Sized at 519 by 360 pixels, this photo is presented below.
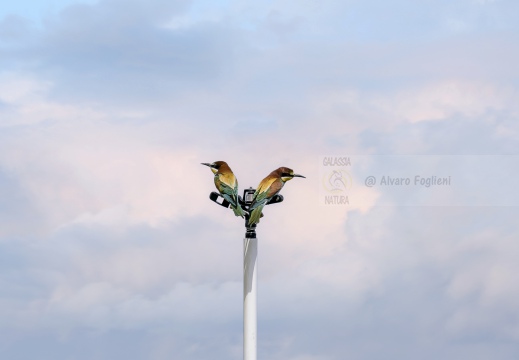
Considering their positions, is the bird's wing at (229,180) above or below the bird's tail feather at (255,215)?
above

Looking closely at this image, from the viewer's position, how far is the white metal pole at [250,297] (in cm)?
2095

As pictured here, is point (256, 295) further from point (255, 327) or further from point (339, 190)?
point (339, 190)

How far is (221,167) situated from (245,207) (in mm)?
922

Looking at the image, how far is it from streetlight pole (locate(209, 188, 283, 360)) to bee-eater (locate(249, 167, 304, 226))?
0.36ft

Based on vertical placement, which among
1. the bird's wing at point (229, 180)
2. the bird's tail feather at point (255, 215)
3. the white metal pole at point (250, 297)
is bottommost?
the white metal pole at point (250, 297)

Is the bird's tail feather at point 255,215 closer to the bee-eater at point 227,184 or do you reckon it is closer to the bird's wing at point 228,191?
the bee-eater at point 227,184

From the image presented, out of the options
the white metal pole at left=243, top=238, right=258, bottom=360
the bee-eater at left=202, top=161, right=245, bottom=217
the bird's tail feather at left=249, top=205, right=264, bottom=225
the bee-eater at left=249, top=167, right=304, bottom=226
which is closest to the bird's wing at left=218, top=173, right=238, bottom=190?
the bee-eater at left=202, top=161, right=245, bottom=217

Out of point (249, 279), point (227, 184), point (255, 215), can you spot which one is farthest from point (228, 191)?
point (249, 279)

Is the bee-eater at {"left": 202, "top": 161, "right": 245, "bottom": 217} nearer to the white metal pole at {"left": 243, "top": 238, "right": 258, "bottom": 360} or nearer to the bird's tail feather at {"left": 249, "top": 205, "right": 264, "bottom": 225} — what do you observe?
the bird's tail feather at {"left": 249, "top": 205, "right": 264, "bottom": 225}

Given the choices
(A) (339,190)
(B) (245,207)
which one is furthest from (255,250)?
(A) (339,190)

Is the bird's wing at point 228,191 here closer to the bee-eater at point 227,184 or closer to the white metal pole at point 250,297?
the bee-eater at point 227,184

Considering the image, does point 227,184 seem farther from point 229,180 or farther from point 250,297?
point 250,297

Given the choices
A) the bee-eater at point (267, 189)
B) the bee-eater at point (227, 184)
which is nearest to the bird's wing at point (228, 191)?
the bee-eater at point (227, 184)


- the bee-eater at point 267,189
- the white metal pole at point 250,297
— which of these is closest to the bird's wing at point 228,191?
the bee-eater at point 267,189
